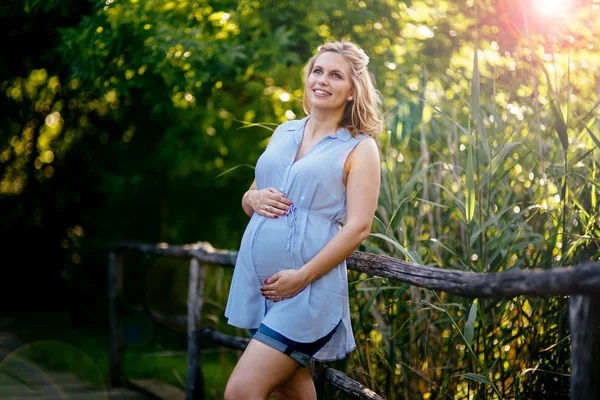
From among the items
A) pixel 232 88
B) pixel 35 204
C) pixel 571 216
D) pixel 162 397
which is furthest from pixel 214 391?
pixel 35 204

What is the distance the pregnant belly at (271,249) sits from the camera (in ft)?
7.73

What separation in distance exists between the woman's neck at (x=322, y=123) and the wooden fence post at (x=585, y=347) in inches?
43.0

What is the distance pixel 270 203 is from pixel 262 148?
3.70 meters

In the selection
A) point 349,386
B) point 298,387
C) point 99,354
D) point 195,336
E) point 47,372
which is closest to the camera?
point 298,387

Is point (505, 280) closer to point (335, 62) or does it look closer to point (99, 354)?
point (335, 62)

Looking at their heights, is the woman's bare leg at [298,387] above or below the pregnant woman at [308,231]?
below

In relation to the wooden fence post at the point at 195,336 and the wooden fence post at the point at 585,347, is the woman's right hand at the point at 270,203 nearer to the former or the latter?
the wooden fence post at the point at 585,347

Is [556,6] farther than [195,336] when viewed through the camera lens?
Yes

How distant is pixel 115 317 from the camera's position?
5.46 m

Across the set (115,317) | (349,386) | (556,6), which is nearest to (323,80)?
(349,386)

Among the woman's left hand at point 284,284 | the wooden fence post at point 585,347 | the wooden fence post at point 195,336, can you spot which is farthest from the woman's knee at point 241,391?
the wooden fence post at point 195,336

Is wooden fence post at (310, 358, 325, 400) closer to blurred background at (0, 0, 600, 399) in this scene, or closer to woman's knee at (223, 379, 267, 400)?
blurred background at (0, 0, 600, 399)

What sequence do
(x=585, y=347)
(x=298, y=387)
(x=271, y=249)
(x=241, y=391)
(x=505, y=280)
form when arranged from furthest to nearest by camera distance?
(x=298, y=387), (x=271, y=249), (x=241, y=391), (x=505, y=280), (x=585, y=347)

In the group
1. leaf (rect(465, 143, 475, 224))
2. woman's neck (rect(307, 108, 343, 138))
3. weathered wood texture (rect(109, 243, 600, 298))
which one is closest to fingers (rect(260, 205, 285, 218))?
woman's neck (rect(307, 108, 343, 138))
